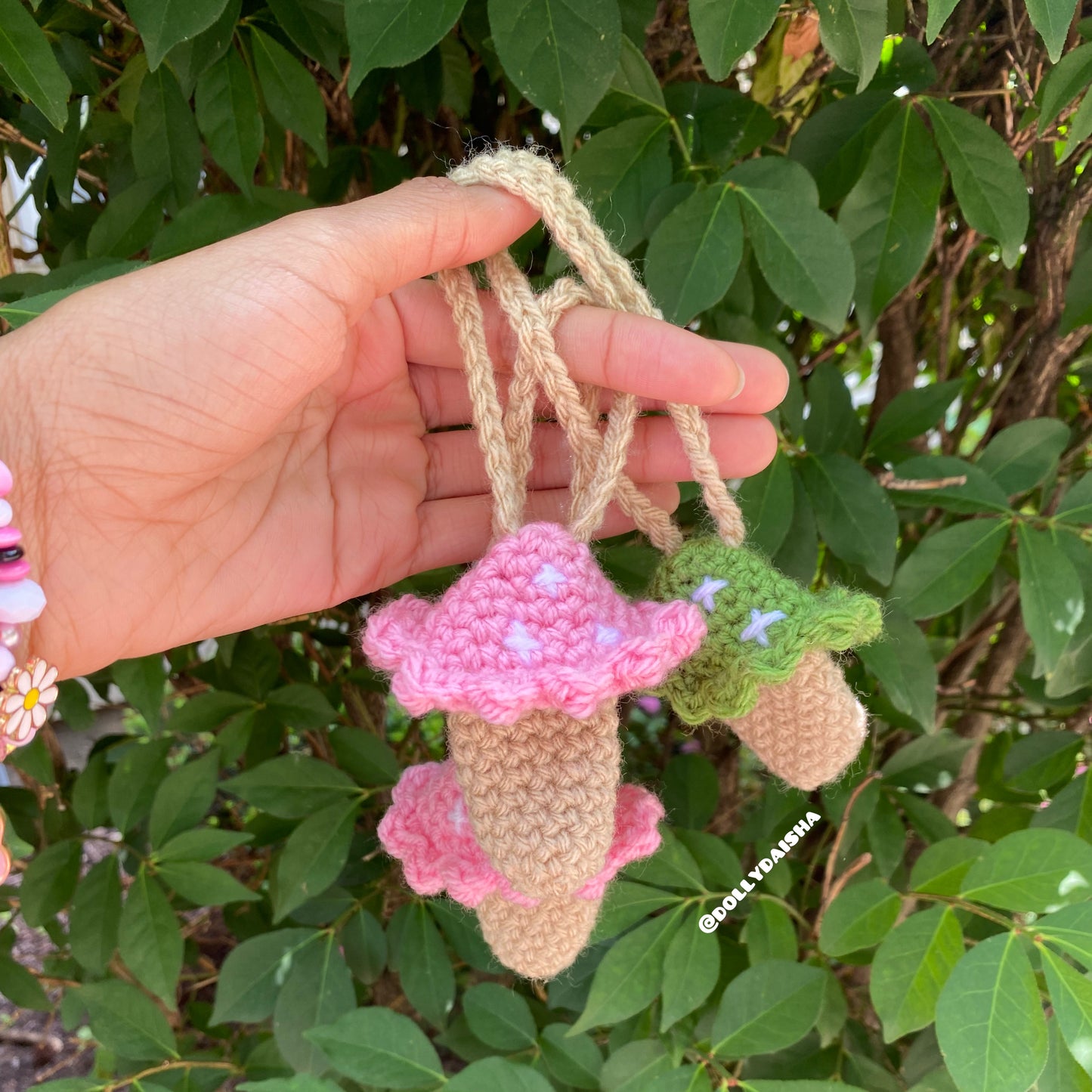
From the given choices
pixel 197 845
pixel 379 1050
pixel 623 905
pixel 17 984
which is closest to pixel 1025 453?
pixel 623 905

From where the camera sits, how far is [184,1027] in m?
1.54

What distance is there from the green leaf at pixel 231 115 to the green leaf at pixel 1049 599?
2.54ft

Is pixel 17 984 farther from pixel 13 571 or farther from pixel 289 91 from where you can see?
pixel 289 91

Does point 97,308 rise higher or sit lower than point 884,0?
lower

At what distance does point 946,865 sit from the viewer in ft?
2.87

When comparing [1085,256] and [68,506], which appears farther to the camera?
[1085,256]

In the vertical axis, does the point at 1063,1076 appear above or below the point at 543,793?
below

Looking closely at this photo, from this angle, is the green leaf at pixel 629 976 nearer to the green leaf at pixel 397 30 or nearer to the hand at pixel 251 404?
the hand at pixel 251 404

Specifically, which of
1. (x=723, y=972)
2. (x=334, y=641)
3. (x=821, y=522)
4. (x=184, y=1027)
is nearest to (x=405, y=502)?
(x=821, y=522)

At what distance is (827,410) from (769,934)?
0.55m

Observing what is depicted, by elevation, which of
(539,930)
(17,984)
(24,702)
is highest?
(24,702)

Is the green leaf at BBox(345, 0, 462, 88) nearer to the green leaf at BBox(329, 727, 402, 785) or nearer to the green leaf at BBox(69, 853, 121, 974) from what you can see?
the green leaf at BBox(329, 727, 402, 785)

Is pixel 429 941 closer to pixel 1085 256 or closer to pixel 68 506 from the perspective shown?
pixel 68 506

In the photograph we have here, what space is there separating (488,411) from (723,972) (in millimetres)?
729
